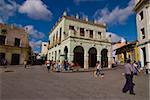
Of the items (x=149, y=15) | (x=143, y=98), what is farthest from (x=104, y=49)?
(x=143, y=98)

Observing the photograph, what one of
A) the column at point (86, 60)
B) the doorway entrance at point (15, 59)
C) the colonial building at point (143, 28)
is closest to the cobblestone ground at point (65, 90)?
the column at point (86, 60)

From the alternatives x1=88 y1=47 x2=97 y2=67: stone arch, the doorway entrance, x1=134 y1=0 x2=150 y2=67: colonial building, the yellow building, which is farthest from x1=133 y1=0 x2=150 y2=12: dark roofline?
the doorway entrance

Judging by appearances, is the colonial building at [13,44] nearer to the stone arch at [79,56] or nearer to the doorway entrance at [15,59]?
the doorway entrance at [15,59]

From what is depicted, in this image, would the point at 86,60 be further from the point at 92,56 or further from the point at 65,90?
the point at 65,90

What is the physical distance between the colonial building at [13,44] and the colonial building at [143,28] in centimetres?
2472

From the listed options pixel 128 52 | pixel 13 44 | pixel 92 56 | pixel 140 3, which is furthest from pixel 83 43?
pixel 13 44

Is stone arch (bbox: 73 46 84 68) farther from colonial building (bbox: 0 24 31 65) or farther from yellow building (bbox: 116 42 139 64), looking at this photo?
colonial building (bbox: 0 24 31 65)

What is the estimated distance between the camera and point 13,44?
33.2m

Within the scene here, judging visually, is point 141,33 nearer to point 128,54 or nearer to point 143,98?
point 128,54

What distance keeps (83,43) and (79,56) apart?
2244 mm

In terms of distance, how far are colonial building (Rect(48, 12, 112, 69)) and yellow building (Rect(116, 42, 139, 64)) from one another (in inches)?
288

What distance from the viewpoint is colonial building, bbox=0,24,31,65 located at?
3191cm

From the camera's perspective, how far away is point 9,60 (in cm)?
3228

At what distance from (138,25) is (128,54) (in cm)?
1300
